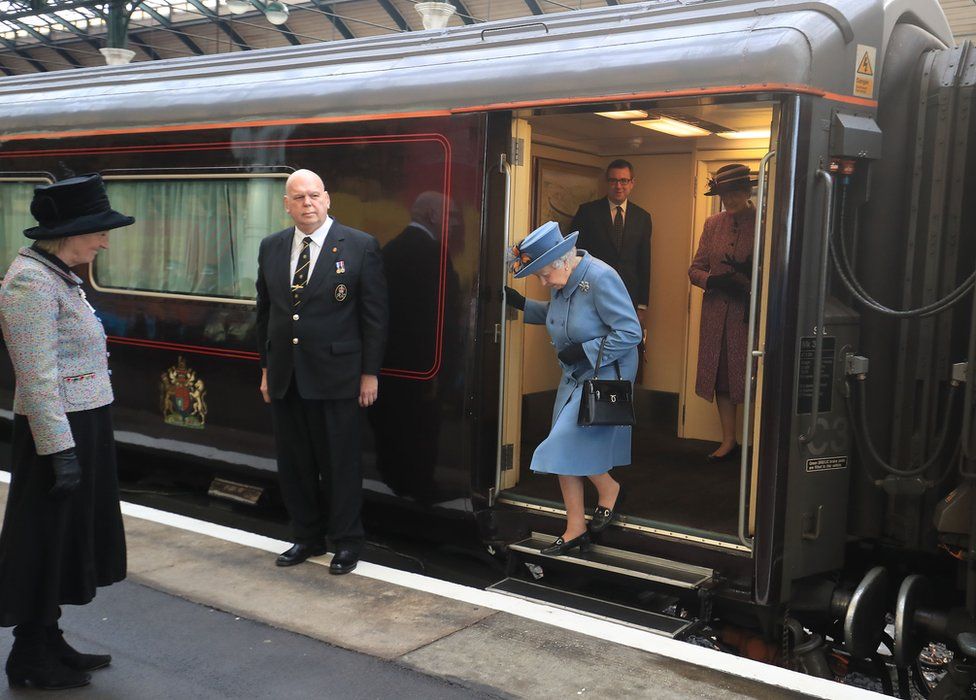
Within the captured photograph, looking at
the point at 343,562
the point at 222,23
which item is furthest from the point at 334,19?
the point at 343,562

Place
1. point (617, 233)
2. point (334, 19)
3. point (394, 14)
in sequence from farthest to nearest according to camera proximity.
→ point (334, 19), point (394, 14), point (617, 233)

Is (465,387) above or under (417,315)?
under

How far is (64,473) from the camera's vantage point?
11.0 feet

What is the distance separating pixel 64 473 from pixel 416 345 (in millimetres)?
2142

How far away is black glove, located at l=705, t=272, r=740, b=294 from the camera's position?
596 cm

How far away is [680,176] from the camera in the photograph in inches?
279

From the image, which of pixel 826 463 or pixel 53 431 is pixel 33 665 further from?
pixel 826 463

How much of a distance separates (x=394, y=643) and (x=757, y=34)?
110 inches

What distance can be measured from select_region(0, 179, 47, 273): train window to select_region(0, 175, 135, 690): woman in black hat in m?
4.01

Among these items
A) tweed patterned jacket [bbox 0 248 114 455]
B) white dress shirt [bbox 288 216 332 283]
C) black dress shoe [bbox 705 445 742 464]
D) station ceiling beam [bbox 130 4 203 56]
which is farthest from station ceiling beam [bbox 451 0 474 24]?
tweed patterned jacket [bbox 0 248 114 455]

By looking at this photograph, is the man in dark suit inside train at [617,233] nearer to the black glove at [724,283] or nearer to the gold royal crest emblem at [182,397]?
the black glove at [724,283]

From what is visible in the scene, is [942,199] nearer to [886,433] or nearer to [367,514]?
[886,433]

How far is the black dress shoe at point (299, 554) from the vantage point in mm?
4945

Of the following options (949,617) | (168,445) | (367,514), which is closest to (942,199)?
(949,617)
